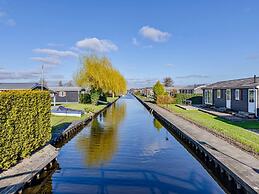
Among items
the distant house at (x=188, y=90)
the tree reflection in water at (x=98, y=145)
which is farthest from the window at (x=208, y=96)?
the distant house at (x=188, y=90)

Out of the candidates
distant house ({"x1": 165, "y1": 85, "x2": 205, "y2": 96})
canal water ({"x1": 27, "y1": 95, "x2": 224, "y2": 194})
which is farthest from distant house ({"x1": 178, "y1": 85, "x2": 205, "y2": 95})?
canal water ({"x1": 27, "y1": 95, "x2": 224, "y2": 194})

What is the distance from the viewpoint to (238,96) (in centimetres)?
2959

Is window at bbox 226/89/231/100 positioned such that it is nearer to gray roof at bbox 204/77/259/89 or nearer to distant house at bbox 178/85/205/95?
gray roof at bbox 204/77/259/89

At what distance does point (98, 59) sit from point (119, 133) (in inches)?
1314

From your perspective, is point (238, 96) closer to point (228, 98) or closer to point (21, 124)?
point (228, 98)

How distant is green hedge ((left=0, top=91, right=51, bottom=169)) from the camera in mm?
9156

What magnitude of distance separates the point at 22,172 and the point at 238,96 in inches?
976

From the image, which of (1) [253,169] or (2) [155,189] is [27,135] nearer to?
(2) [155,189]

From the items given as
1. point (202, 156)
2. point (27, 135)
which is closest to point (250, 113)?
point (202, 156)

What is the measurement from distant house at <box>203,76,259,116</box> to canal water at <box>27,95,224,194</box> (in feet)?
35.1

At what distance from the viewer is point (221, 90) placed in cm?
3559

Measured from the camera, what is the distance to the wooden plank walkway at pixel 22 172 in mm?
8133

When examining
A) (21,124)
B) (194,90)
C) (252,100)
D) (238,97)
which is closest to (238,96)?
(238,97)

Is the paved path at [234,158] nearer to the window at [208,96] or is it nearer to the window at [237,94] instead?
the window at [237,94]
